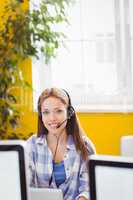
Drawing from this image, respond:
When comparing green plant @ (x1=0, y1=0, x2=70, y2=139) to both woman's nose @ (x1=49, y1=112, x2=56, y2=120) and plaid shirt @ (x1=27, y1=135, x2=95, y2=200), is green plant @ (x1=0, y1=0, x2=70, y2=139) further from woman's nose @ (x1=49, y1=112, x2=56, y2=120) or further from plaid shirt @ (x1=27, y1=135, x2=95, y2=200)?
plaid shirt @ (x1=27, y1=135, x2=95, y2=200)

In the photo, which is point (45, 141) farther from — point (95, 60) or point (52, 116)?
point (95, 60)

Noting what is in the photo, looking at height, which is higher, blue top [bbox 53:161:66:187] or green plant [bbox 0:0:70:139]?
green plant [bbox 0:0:70:139]

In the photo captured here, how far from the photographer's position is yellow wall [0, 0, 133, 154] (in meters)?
2.90

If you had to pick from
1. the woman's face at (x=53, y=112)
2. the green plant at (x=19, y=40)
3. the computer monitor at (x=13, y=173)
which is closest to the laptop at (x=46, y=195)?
the computer monitor at (x=13, y=173)

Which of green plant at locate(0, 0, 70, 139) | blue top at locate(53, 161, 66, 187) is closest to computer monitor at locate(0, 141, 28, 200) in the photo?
blue top at locate(53, 161, 66, 187)

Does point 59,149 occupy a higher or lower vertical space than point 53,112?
lower

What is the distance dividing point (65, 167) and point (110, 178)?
0.94 metres

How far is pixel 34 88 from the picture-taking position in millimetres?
2988

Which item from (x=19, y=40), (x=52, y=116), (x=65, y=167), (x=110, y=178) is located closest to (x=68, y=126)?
(x=52, y=116)

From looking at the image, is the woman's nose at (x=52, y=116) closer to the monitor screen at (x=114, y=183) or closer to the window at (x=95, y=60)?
the window at (x=95, y=60)

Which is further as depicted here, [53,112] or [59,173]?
[53,112]

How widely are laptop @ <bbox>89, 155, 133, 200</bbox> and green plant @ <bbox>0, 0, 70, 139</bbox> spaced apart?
1897 millimetres

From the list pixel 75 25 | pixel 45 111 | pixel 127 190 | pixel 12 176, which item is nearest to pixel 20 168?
pixel 12 176

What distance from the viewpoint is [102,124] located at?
293 centimetres
